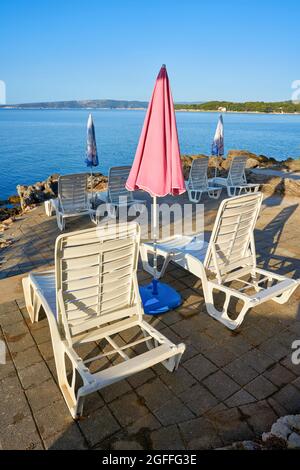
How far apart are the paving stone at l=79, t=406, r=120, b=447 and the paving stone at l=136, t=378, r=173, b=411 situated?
1.06 ft

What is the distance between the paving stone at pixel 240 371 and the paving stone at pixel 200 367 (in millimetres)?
140

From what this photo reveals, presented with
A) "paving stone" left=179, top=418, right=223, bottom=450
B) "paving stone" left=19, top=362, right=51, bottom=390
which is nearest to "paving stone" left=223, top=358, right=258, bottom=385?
"paving stone" left=179, top=418, right=223, bottom=450

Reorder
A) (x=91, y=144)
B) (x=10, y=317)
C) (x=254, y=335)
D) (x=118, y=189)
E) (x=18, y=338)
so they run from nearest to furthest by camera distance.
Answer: (x=18, y=338)
(x=254, y=335)
(x=10, y=317)
(x=118, y=189)
(x=91, y=144)

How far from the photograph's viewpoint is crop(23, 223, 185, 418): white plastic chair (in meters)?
2.41

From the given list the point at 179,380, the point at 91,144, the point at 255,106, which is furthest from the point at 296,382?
the point at 255,106

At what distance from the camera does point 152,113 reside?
3.26 m

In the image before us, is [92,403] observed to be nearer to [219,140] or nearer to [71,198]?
[71,198]

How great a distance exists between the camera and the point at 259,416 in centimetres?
249

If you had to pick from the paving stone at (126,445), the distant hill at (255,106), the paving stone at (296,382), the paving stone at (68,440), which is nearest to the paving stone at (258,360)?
the paving stone at (296,382)

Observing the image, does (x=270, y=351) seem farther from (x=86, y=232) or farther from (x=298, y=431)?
(x=86, y=232)

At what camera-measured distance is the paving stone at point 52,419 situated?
234cm

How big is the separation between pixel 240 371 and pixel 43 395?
1785mm

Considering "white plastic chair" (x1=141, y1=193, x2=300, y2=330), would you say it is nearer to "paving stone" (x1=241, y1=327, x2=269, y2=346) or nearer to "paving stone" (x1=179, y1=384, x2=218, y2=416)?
"paving stone" (x1=241, y1=327, x2=269, y2=346)

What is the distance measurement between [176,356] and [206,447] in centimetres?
74
